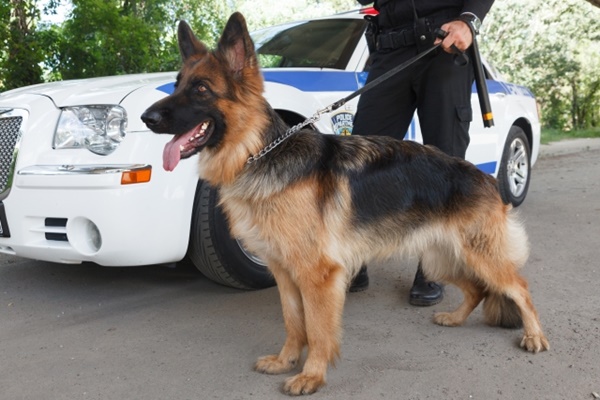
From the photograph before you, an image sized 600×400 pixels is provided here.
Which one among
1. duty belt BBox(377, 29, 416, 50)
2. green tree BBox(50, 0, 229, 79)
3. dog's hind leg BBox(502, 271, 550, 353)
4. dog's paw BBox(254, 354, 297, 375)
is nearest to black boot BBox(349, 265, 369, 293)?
dog's hind leg BBox(502, 271, 550, 353)

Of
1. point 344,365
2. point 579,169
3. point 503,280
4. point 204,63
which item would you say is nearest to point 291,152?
point 204,63

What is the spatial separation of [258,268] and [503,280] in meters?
1.60

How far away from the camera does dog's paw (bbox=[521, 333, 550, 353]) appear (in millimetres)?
3248

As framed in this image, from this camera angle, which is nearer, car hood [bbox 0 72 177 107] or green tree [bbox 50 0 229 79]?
car hood [bbox 0 72 177 107]

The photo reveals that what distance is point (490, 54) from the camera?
68.5 feet

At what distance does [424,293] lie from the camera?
4.04 m

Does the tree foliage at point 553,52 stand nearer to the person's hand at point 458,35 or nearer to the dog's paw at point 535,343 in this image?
the person's hand at point 458,35

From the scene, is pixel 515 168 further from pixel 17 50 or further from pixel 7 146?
pixel 17 50

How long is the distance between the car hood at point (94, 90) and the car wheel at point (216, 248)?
2.40 ft

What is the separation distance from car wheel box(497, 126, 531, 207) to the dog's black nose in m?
4.70

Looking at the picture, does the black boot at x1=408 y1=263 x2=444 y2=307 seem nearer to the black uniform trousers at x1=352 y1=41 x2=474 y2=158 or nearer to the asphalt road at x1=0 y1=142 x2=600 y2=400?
the asphalt road at x1=0 y1=142 x2=600 y2=400

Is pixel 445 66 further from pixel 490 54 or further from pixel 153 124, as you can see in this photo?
pixel 490 54

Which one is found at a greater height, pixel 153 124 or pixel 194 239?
pixel 153 124

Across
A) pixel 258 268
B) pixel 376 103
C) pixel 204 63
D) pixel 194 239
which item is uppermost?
pixel 204 63
